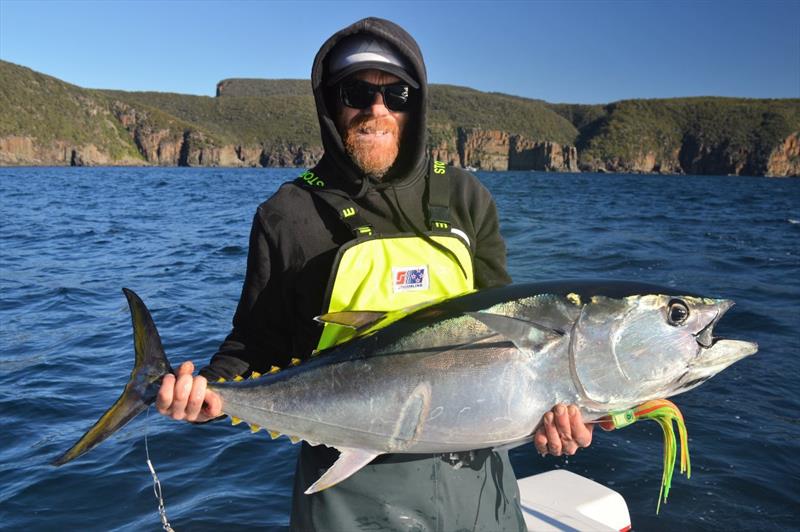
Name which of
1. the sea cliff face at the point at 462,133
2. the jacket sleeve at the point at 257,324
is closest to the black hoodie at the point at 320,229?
the jacket sleeve at the point at 257,324

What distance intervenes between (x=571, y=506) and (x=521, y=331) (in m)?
2.44

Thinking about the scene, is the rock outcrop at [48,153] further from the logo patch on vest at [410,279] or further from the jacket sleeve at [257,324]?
the logo patch on vest at [410,279]

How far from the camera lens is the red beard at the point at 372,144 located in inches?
115

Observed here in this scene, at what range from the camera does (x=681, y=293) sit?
8.34 ft

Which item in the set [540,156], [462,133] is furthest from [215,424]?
[540,156]

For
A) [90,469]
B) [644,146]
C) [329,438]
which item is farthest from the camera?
[644,146]

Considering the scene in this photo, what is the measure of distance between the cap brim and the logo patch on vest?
894mm

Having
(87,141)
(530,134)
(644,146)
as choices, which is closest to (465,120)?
(530,134)

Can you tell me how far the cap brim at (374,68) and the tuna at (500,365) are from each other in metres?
1.09

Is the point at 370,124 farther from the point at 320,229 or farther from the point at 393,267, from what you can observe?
the point at 393,267

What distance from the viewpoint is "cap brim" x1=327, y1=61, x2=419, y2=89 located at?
2.87m

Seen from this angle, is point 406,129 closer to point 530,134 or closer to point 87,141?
point 87,141

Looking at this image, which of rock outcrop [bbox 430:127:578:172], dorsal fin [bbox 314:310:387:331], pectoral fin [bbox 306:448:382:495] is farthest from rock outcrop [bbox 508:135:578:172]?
pectoral fin [bbox 306:448:382:495]

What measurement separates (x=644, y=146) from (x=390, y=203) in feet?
577
